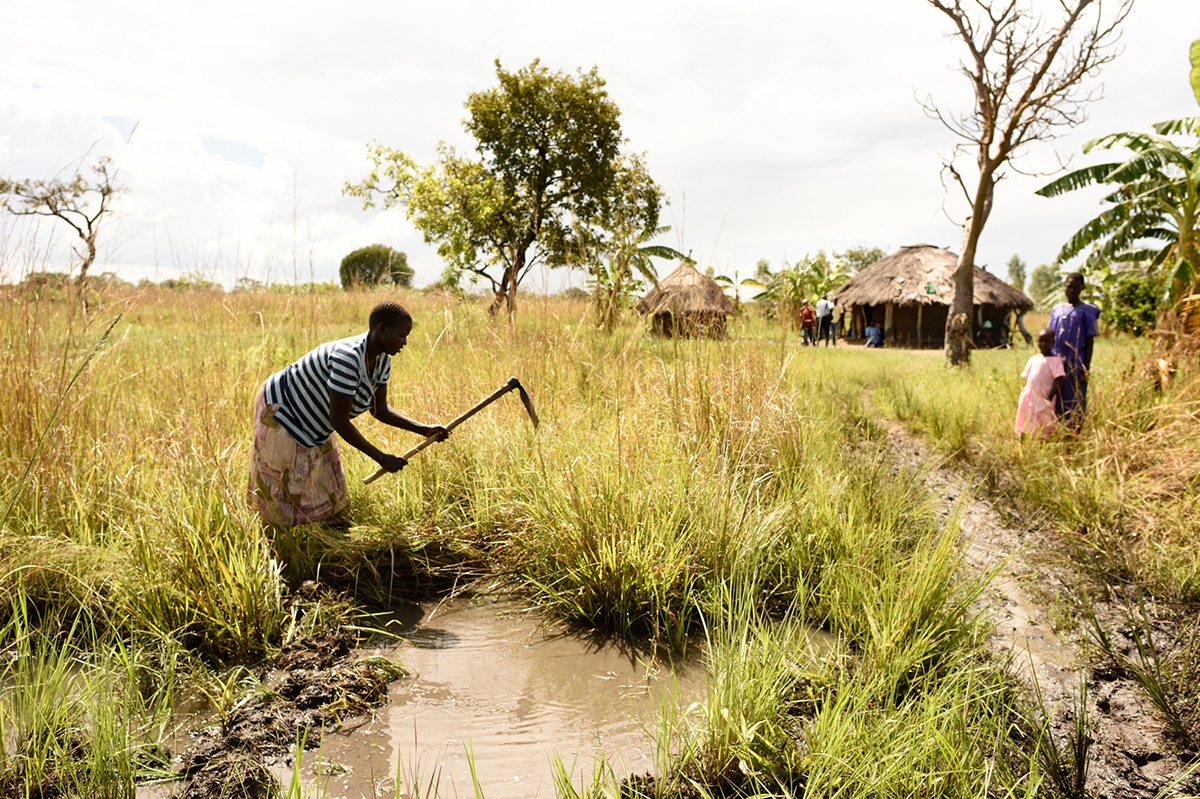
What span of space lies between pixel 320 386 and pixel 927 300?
2110 cm

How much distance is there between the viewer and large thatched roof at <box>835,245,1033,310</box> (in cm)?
2080

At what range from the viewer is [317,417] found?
122 inches

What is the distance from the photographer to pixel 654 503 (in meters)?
3.19

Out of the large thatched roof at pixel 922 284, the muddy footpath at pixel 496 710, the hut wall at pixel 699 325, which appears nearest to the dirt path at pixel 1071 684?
the muddy footpath at pixel 496 710

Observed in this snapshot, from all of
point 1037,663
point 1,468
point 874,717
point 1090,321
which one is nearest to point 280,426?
point 1,468

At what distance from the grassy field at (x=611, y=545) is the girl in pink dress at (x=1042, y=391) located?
0.29m

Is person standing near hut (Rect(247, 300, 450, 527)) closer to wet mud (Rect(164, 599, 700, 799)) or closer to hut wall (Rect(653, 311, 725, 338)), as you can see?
wet mud (Rect(164, 599, 700, 799))

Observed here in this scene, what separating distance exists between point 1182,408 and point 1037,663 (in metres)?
2.77

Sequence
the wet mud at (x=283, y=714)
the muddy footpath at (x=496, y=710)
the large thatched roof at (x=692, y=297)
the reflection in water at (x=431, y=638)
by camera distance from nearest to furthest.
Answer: the wet mud at (x=283, y=714), the muddy footpath at (x=496, y=710), the reflection in water at (x=431, y=638), the large thatched roof at (x=692, y=297)

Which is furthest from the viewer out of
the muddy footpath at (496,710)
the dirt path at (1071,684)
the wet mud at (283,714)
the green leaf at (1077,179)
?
the green leaf at (1077,179)

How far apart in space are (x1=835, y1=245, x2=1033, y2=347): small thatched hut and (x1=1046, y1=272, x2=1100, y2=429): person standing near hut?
16238 mm

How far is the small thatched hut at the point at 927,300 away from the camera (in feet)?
68.4

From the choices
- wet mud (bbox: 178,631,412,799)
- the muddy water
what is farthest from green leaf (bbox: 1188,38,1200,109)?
wet mud (bbox: 178,631,412,799)

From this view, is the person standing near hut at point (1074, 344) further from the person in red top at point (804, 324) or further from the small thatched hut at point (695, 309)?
the small thatched hut at point (695, 309)
